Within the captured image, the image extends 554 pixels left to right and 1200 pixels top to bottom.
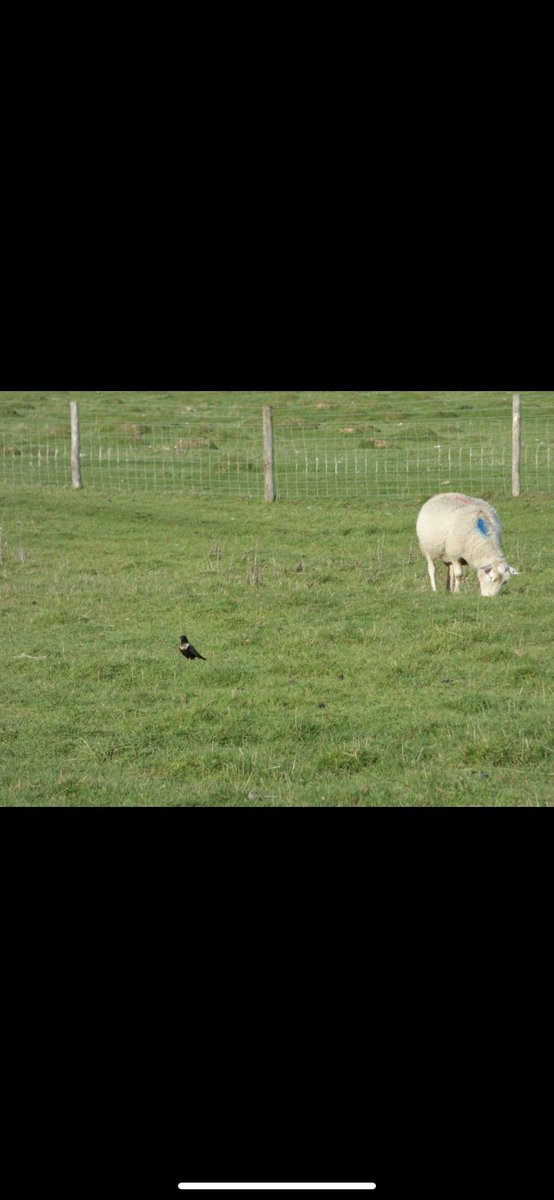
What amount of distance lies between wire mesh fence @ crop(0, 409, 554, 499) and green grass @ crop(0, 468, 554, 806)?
618cm

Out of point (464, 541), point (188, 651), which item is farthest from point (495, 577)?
point (188, 651)

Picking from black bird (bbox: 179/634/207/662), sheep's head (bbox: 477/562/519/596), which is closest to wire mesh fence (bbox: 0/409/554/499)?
sheep's head (bbox: 477/562/519/596)

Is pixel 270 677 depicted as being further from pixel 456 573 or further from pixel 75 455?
pixel 75 455

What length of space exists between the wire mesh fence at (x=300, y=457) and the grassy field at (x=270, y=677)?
5873 millimetres

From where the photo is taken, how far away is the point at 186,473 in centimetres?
2402

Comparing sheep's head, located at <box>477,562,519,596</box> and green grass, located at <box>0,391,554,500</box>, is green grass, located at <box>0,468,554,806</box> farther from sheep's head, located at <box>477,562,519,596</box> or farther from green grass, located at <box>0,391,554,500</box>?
green grass, located at <box>0,391,554,500</box>

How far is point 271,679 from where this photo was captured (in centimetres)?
989

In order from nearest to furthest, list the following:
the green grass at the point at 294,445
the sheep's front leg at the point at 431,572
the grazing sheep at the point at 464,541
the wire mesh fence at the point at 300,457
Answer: the grazing sheep at the point at 464,541
the sheep's front leg at the point at 431,572
the wire mesh fence at the point at 300,457
the green grass at the point at 294,445

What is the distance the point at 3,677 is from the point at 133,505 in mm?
10221

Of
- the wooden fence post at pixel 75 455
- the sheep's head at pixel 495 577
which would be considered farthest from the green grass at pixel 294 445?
the sheep's head at pixel 495 577

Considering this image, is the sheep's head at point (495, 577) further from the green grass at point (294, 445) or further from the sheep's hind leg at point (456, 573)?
the green grass at point (294, 445)

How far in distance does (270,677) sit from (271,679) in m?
0.06

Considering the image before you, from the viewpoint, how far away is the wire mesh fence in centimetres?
2258

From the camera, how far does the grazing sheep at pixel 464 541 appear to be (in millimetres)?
12820
